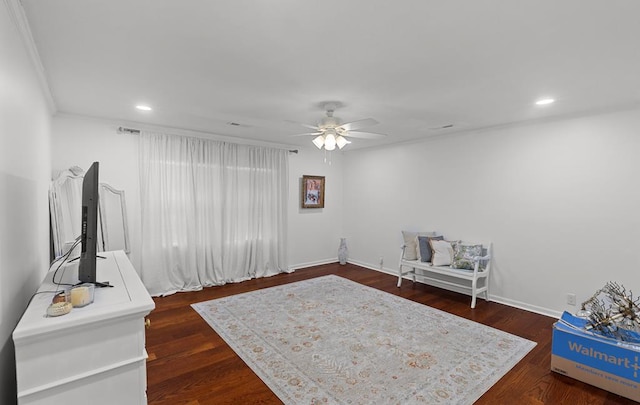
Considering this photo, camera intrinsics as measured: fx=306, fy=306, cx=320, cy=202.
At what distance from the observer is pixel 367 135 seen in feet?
11.5

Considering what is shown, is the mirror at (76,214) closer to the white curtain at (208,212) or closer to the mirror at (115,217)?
the mirror at (115,217)

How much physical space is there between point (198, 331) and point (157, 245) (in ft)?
5.36

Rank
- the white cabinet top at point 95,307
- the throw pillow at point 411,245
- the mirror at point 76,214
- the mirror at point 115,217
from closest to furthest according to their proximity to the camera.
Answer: the white cabinet top at point 95,307 < the mirror at point 76,214 < the mirror at point 115,217 < the throw pillow at point 411,245

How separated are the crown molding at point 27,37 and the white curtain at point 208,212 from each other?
1.71 meters

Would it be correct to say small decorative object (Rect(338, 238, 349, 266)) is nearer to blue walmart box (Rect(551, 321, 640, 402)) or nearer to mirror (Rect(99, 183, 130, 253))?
mirror (Rect(99, 183, 130, 253))

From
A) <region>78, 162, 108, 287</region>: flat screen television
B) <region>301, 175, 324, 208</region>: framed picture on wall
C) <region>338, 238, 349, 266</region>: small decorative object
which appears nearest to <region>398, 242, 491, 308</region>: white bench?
<region>338, 238, 349, 266</region>: small decorative object

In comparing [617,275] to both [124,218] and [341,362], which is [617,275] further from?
[124,218]

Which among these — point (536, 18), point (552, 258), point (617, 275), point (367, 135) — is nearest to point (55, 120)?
point (367, 135)

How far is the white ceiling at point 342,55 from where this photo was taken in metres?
1.58

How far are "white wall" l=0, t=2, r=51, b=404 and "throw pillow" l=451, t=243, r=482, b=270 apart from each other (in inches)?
172

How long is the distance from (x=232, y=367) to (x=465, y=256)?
3.27m

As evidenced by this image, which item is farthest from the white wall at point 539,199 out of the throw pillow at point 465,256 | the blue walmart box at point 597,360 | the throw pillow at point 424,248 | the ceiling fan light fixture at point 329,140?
the ceiling fan light fixture at point 329,140

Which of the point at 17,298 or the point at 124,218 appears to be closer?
the point at 17,298

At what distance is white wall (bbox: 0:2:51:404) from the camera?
53.3 inches
